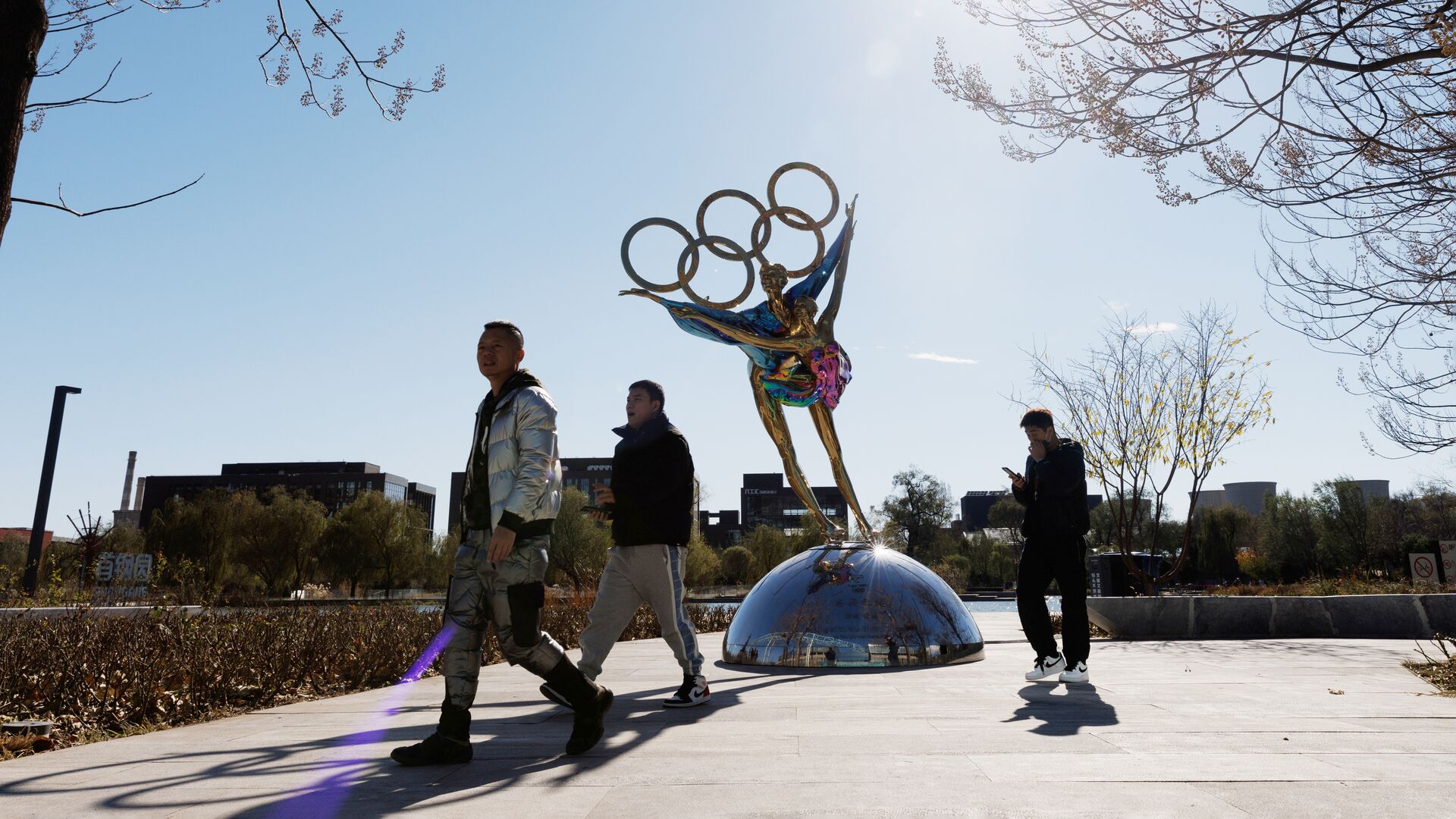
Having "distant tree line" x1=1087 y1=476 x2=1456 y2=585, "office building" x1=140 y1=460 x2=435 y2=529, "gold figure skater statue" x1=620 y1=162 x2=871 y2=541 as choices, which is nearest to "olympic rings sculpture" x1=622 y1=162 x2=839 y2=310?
"gold figure skater statue" x1=620 y1=162 x2=871 y2=541

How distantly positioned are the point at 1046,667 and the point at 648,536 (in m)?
3.04

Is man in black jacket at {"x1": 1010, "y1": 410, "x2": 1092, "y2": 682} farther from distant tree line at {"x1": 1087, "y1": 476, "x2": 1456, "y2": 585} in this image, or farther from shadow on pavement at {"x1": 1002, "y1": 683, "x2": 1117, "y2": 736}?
distant tree line at {"x1": 1087, "y1": 476, "x2": 1456, "y2": 585}

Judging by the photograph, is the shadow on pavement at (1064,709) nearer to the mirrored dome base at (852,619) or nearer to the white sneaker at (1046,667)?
the white sneaker at (1046,667)

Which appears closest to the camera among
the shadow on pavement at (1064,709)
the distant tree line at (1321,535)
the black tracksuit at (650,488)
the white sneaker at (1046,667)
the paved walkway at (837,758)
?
the paved walkway at (837,758)

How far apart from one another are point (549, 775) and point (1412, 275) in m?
8.00

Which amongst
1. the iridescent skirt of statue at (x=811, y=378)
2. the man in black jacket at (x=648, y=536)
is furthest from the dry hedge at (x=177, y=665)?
the iridescent skirt of statue at (x=811, y=378)

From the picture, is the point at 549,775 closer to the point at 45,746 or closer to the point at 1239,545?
the point at 45,746

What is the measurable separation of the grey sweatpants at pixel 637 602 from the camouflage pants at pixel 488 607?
4.65 ft

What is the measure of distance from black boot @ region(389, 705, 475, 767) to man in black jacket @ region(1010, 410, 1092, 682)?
3.91 metres

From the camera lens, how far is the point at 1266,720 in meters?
4.16

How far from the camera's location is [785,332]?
335 inches

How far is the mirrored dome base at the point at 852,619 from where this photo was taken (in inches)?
285

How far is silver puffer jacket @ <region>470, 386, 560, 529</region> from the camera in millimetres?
3574

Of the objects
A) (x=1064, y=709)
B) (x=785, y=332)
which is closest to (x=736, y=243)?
(x=785, y=332)
